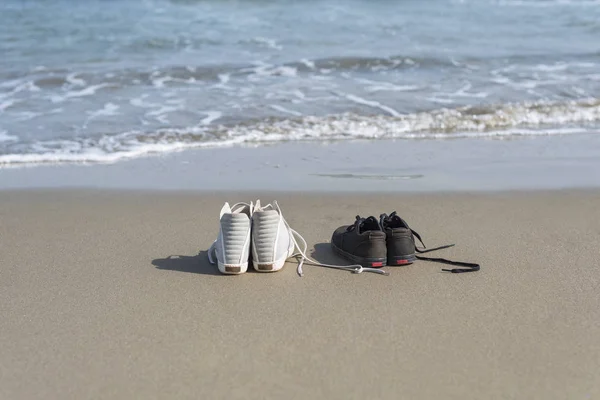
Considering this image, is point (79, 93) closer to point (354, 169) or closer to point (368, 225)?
point (354, 169)

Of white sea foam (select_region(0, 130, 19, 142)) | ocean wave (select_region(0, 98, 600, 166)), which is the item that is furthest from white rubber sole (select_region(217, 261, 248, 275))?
white sea foam (select_region(0, 130, 19, 142))

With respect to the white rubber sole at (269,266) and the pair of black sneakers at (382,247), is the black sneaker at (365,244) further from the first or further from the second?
the white rubber sole at (269,266)

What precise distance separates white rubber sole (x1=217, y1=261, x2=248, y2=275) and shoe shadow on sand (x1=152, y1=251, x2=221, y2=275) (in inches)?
3.3

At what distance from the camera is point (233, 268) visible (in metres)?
4.09

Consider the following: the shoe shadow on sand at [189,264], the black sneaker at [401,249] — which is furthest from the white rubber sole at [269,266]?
the black sneaker at [401,249]

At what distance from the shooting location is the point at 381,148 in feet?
23.6

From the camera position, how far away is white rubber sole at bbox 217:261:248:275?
13.4 ft

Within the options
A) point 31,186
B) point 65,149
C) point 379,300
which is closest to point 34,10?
point 65,149

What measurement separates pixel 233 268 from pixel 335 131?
393 cm

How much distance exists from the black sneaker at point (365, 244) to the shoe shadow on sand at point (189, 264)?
0.75 meters

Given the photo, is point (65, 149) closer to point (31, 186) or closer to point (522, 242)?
point (31, 186)

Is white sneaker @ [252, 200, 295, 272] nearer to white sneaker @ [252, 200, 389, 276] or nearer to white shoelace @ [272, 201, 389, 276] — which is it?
white sneaker @ [252, 200, 389, 276]

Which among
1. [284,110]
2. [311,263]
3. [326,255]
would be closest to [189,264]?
[311,263]

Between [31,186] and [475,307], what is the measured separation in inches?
151
